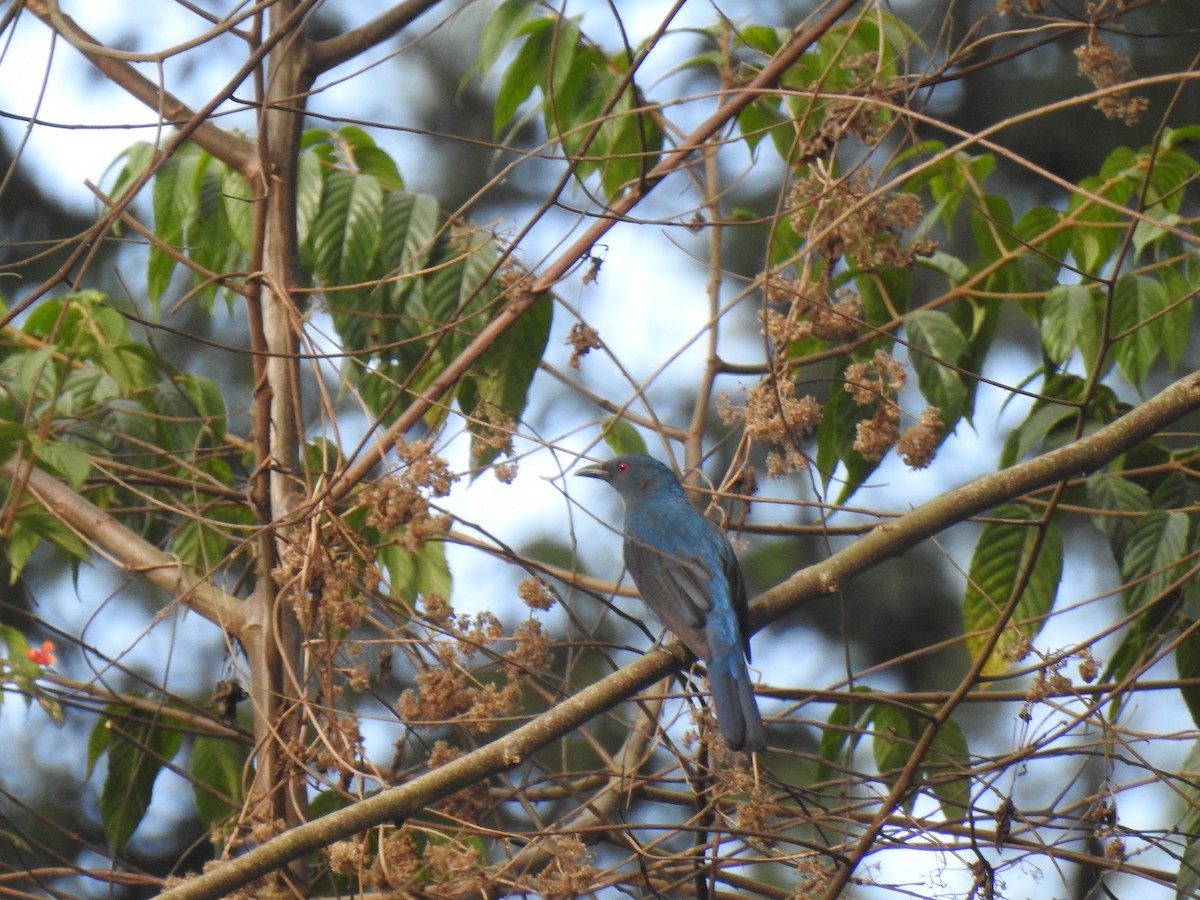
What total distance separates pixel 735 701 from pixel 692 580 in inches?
31.7

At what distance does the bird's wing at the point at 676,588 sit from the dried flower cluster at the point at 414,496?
0.82m

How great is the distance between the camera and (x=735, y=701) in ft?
11.8

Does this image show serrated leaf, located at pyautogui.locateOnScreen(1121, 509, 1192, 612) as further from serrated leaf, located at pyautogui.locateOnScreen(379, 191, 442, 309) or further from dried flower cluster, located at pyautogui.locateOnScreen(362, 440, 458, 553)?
serrated leaf, located at pyautogui.locateOnScreen(379, 191, 442, 309)

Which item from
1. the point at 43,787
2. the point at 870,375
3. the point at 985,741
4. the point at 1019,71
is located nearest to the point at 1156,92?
the point at 1019,71

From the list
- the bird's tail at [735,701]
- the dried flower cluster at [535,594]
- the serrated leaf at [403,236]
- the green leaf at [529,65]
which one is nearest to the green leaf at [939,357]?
the bird's tail at [735,701]

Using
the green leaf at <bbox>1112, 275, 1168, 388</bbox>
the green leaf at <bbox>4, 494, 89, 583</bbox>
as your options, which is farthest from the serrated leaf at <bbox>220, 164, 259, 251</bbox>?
the green leaf at <bbox>1112, 275, 1168, 388</bbox>

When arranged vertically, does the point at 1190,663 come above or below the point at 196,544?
below

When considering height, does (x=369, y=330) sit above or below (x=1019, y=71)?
below

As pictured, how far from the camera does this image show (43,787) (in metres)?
7.90

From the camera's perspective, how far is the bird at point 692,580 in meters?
3.59

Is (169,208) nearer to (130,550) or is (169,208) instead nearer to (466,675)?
(130,550)

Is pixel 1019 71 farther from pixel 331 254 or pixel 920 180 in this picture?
pixel 331 254

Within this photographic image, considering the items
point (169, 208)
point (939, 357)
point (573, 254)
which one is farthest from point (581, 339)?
point (169, 208)

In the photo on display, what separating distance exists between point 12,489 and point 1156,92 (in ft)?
24.4
